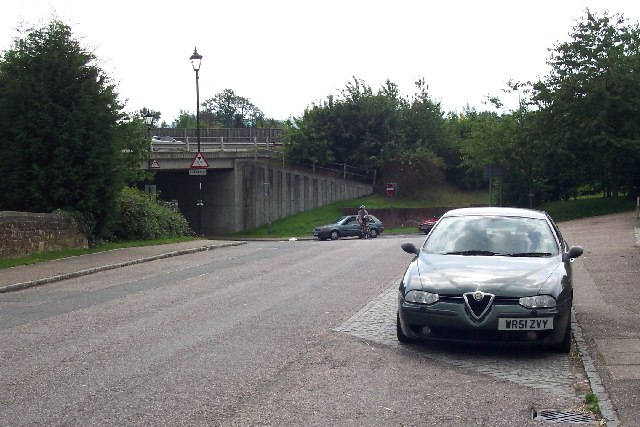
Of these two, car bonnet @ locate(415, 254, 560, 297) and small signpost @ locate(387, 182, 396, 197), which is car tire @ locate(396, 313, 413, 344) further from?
small signpost @ locate(387, 182, 396, 197)

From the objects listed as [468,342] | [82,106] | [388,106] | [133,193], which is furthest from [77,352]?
[388,106]

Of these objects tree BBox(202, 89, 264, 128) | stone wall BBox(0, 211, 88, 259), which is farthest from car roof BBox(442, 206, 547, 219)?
tree BBox(202, 89, 264, 128)

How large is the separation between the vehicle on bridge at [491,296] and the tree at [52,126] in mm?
17932

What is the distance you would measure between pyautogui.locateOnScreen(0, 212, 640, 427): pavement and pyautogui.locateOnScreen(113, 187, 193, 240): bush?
1.74m

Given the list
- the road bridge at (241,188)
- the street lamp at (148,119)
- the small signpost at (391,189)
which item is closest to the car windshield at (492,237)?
the street lamp at (148,119)

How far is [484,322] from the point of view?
879 centimetres

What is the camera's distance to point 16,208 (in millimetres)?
26250

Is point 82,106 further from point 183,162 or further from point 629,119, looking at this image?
point 629,119

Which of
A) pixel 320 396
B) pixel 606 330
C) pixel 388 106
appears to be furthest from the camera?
A: pixel 388 106

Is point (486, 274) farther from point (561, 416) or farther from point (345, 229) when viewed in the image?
point (345, 229)

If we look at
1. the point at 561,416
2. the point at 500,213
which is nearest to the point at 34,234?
the point at 500,213

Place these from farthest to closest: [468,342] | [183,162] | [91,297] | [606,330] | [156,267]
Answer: [183,162] → [156,267] → [91,297] → [606,330] → [468,342]

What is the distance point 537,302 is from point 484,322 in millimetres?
603

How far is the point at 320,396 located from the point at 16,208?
21.2 meters
